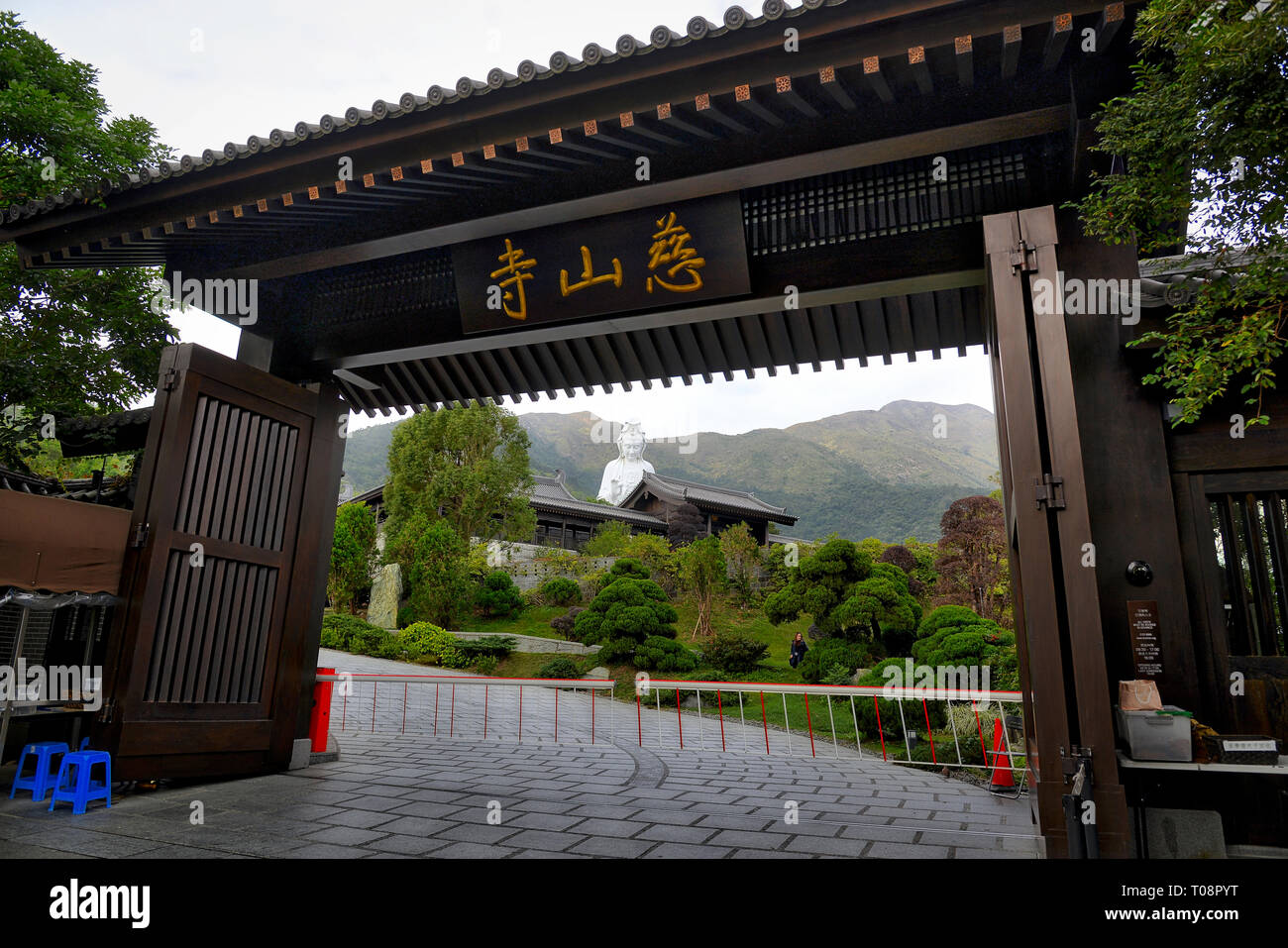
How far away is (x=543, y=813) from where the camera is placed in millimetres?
4512

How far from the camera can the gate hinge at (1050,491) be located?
3553 mm

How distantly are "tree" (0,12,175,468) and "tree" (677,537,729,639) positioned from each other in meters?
14.1

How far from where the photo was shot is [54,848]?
3467 millimetres

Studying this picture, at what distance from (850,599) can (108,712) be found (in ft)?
40.4

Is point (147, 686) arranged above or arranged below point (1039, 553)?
below

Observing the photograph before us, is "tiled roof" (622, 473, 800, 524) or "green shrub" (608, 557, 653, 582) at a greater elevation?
"tiled roof" (622, 473, 800, 524)

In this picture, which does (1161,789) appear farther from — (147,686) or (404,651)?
(404,651)

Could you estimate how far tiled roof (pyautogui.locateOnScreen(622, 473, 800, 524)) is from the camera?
102ft

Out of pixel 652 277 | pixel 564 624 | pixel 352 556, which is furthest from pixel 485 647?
pixel 652 277

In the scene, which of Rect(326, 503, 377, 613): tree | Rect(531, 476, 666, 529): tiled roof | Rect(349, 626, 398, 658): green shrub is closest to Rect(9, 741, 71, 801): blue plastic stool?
Rect(349, 626, 398, 658): green shrub

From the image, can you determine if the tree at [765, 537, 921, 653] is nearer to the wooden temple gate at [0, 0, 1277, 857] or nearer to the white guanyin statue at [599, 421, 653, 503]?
the wooden temple gate at [0, 0, 1277, 857]

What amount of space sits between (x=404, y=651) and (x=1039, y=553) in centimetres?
1781
